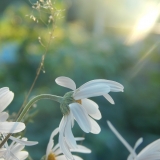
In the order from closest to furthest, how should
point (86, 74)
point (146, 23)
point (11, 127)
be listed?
1. point (11, 127)
2. point (86, 74)
3. point (146, 23)

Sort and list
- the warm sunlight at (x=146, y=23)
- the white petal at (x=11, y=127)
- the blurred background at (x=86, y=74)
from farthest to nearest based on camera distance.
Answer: the warm sunlight at (x=146, y=23) < the blurred background at (x=86, y=74) < the white petal at (x=11, y=127)

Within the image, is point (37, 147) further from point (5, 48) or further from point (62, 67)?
point (5, 48)

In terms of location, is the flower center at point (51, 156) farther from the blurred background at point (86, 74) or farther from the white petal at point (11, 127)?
the blurred background at point (86, 74)

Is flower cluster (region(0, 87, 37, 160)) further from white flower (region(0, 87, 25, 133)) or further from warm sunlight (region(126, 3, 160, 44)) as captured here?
warm sunlight (region(126, 3, 160, 44))

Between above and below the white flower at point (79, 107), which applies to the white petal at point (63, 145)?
below

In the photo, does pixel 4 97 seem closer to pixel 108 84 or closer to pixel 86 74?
pixel 108 84

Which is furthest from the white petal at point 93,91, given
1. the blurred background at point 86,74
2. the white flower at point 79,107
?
the blurred background at point 86,74

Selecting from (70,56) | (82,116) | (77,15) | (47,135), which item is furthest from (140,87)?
(77,15)

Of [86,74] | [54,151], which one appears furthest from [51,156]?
[86,74]
